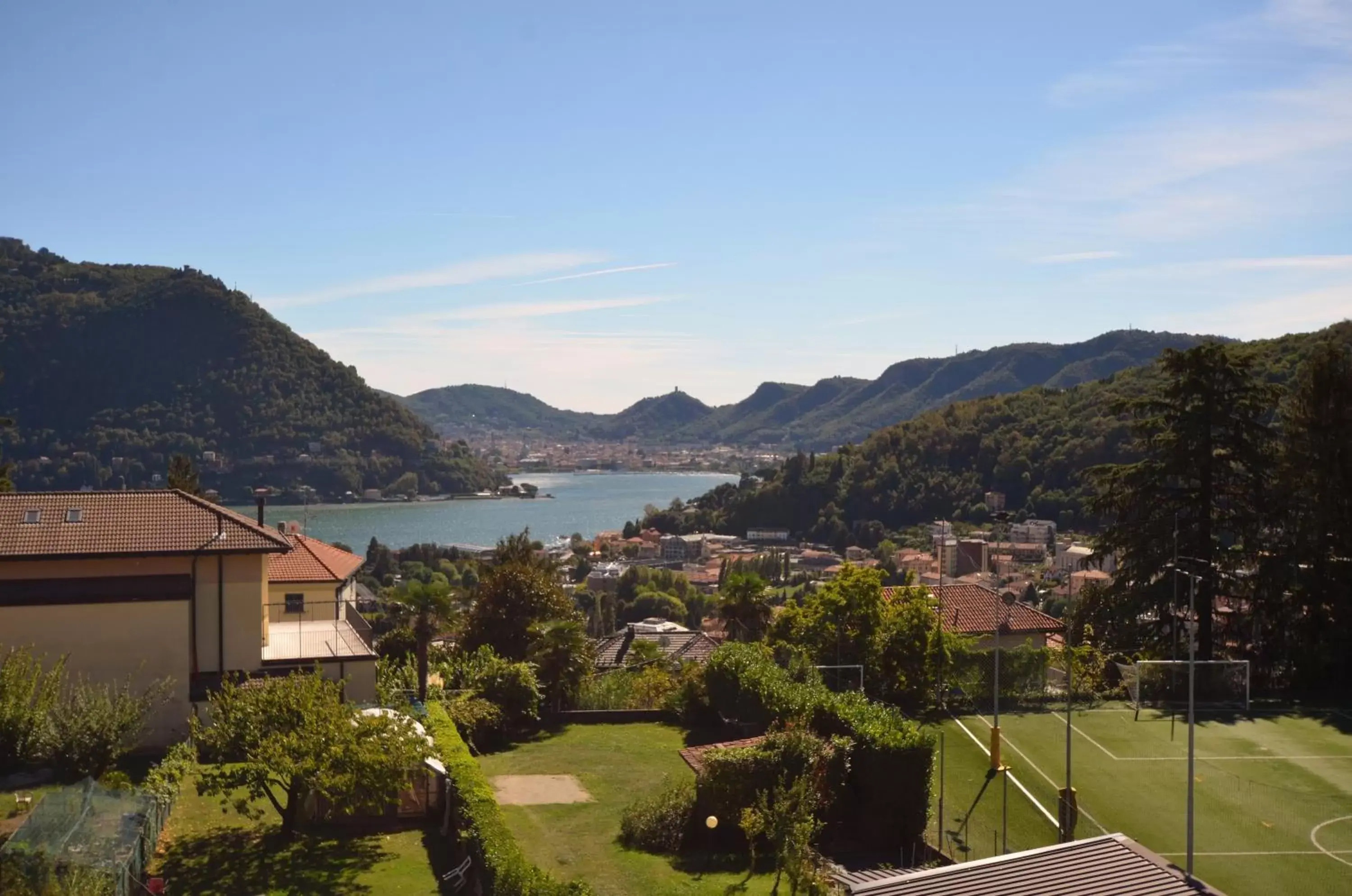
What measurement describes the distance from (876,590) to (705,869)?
9079 mm

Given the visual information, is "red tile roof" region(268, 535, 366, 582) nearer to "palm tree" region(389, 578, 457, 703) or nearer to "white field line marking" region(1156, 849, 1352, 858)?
"palm tree" region(389, 578, 457, 703)

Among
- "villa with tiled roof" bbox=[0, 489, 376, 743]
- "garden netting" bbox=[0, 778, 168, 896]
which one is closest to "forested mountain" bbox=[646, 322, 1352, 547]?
"villa with tiled roof" bbox=[0, 489, 376, 743]

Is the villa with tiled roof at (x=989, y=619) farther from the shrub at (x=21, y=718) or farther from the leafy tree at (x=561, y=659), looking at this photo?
the shrub at (x=21, y=718)

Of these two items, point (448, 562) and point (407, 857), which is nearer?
point (407, 857)

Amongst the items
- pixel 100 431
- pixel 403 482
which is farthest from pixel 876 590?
pixel 403 482

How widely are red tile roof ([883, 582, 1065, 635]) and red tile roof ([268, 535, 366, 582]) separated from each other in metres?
12.1

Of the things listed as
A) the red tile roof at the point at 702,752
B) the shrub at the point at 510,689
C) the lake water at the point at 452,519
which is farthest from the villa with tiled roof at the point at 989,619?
the lake water at the point at 452,519

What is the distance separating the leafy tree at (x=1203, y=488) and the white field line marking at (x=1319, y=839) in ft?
28.0

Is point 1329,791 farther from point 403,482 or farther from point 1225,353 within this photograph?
point 403,482

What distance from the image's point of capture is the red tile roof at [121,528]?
1756 centimetres

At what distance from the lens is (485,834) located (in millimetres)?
11570

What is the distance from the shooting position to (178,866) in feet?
39.1

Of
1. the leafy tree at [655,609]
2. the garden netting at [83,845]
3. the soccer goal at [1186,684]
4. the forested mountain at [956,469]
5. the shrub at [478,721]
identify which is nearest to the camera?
the garden netting at [83,845]

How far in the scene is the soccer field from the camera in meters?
13.2
